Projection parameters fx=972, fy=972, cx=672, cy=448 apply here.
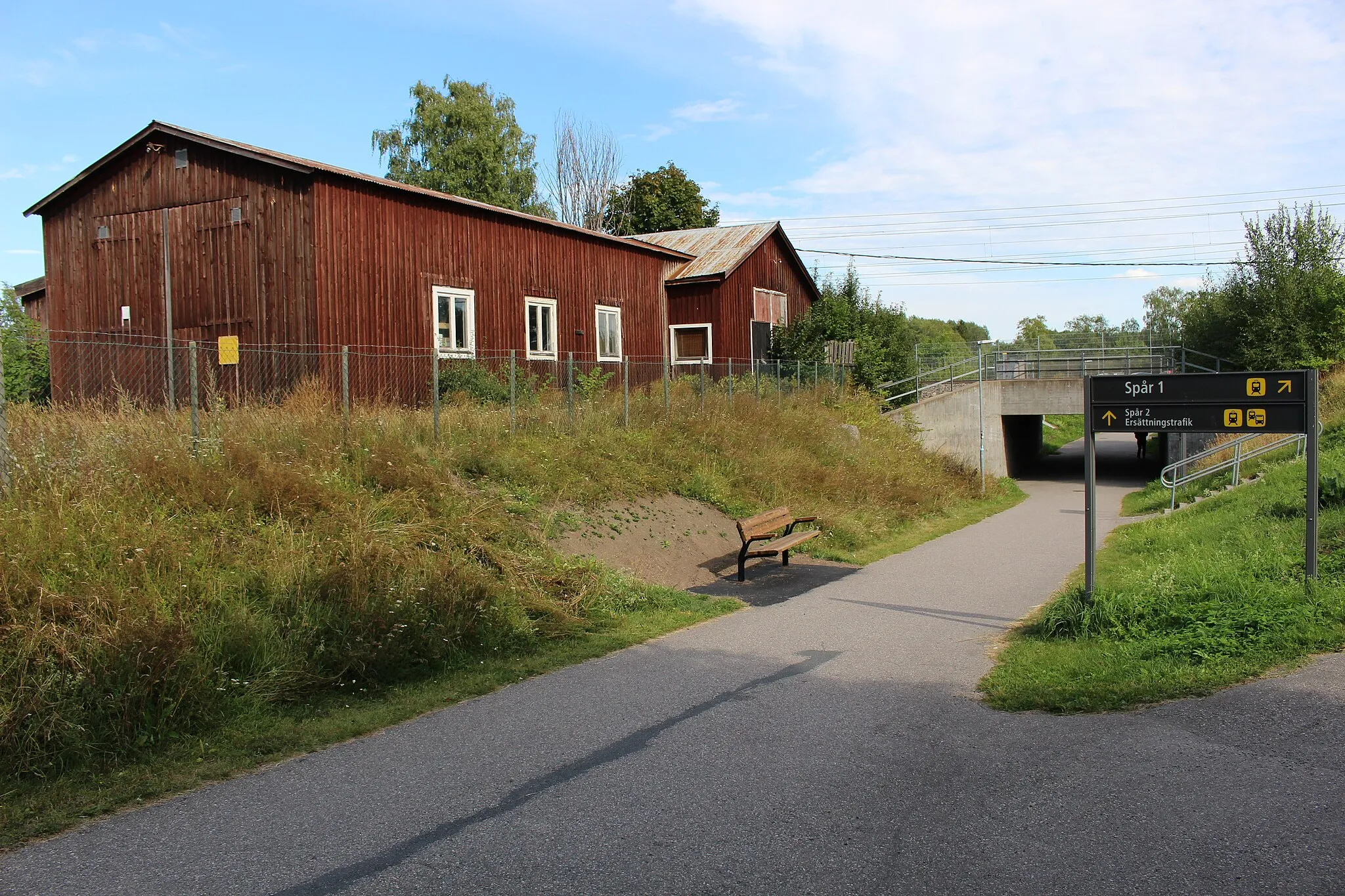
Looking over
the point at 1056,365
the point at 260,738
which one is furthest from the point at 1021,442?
the point at 260,738

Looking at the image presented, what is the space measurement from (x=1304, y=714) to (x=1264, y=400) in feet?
11.7

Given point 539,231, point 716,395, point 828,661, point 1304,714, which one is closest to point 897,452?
point 716,395

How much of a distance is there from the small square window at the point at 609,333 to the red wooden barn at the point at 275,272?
1.91 meters

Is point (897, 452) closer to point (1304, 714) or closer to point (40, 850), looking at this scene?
point (1304, 714)

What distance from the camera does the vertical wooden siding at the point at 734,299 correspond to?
30297 mm

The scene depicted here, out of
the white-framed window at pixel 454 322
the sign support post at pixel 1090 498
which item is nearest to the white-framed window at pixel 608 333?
the white-framed window at pixel 454 322

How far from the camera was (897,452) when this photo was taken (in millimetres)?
27516

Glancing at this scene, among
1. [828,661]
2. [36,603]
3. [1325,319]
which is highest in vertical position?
[1325,319]

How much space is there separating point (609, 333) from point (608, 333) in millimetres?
38

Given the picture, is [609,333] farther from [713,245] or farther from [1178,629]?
[1178,629]

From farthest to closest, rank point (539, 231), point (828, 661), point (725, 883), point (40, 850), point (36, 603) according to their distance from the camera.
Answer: point (539, 231)
point (828, 661)
point (36, 603)
point (40, 850)
point (725, 883)

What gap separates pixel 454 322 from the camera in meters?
20.9

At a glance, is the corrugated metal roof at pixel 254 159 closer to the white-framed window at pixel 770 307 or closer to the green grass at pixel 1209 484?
the white-framed window at pixel 770 307

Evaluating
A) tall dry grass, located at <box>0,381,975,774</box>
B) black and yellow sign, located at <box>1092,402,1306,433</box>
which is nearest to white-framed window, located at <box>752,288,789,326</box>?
tall dry grass, located at <box>0,381,975,774</box>
